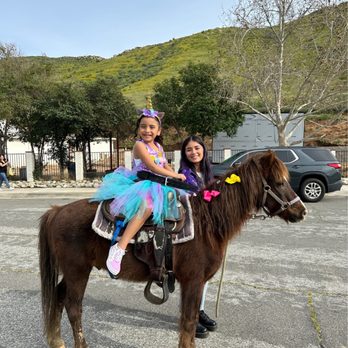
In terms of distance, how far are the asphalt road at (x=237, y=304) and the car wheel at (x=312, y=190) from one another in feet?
16.8

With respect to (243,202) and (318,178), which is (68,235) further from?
(318,178)

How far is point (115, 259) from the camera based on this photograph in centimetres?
262

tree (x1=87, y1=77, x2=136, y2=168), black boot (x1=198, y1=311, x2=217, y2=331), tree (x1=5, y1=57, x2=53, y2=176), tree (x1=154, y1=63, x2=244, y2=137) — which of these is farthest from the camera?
tree (x1=154, y1=63, x2=244, y2=137)

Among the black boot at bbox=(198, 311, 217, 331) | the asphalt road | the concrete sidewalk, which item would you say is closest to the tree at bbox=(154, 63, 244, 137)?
the concrete sidewalk

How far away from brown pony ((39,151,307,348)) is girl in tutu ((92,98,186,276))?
17cm

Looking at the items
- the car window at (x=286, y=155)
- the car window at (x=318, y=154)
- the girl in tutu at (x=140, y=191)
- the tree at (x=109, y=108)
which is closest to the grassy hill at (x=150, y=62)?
the tree at (x=109, y=108)

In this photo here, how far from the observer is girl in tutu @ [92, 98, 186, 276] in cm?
263

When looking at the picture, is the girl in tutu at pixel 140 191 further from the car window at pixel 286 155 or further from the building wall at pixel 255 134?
the building wall at pixel 255 134

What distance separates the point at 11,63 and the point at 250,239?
793 inches

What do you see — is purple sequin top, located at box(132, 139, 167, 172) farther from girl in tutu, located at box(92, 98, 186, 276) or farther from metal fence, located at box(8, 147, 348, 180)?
metal fence, located at box(8, 147, 348, 180)

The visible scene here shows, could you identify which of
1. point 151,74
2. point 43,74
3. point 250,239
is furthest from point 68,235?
point 151,74

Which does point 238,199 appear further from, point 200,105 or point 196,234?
point 200,105

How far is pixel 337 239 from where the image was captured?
6.48 metres

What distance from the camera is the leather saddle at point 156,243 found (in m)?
2.66
